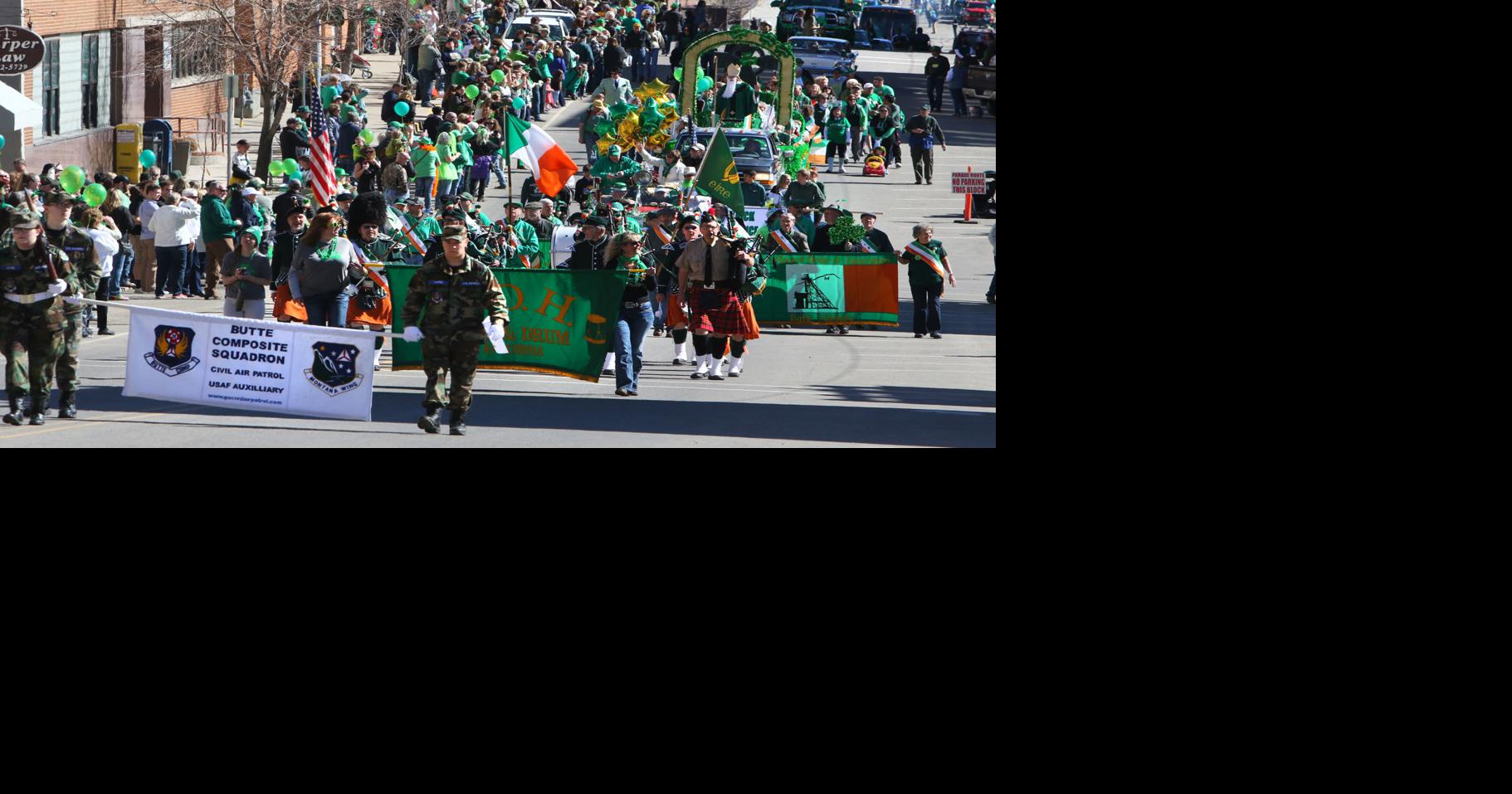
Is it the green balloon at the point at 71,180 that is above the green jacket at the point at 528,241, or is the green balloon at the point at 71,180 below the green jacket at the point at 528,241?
above

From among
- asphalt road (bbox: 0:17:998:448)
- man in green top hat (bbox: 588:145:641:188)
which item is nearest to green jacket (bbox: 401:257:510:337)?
asphalt road (bbox: 0:17:998:448)

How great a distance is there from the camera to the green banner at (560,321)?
661 inches

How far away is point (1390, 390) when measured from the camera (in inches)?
449

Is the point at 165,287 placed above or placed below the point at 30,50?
below

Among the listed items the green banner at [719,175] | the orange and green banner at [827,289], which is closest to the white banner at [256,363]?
the orange and green banner at [827,289]

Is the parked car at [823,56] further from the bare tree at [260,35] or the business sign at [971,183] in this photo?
the business sign at [971,183]

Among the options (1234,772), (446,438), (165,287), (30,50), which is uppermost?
(30,50)

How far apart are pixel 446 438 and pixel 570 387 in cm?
307

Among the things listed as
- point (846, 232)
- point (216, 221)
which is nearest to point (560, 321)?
point (846, 232)

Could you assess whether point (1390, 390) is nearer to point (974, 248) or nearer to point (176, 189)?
point (176, 189)

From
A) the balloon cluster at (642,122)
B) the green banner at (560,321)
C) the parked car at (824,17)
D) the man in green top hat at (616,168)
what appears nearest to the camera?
the green banner at (560,321)

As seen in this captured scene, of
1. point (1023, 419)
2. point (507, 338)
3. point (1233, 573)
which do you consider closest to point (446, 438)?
point (507, 338)

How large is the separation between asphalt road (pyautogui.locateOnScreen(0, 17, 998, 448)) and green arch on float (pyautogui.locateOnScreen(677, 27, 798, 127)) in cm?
1589

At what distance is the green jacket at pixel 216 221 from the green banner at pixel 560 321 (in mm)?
6592
